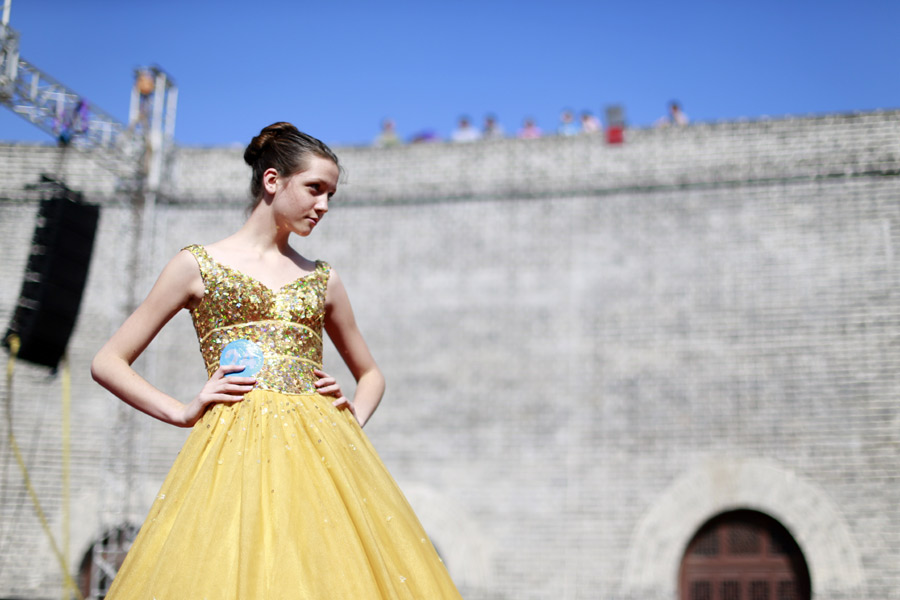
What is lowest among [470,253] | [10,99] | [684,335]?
[684,335]

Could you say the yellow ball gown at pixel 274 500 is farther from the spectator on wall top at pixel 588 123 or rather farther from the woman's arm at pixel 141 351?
the spectator on wall top at pixel 588 123

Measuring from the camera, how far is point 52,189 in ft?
33.2

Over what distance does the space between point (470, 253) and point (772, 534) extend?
4.63 m

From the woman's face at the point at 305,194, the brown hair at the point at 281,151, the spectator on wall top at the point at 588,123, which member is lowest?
the woman's face at the point at 305,194

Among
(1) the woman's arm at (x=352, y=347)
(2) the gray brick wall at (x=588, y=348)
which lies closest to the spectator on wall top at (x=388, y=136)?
(2) the gray brick wall at (x=588, y=348)

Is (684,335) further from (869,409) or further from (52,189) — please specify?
(52,189)

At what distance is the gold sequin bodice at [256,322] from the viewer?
2383 millimetres

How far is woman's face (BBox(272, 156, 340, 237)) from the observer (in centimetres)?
246

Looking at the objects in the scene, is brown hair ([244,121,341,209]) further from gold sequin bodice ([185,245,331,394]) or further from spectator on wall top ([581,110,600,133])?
spectator on wall top ([581,110,600,133])

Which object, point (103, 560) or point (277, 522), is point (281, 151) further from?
point (103, 560)

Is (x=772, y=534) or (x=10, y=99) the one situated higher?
(x=10, y=99)

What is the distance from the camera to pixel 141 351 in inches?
90.8

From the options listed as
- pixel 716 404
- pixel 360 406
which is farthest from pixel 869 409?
pixel 360 406

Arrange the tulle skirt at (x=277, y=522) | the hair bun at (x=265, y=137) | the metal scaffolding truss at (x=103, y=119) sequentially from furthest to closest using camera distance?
the metal scaffolding truss at (x=103, y=119) → the hair bun at (x=265, y=137) → the tulle skirt at (x=277, y=522)
